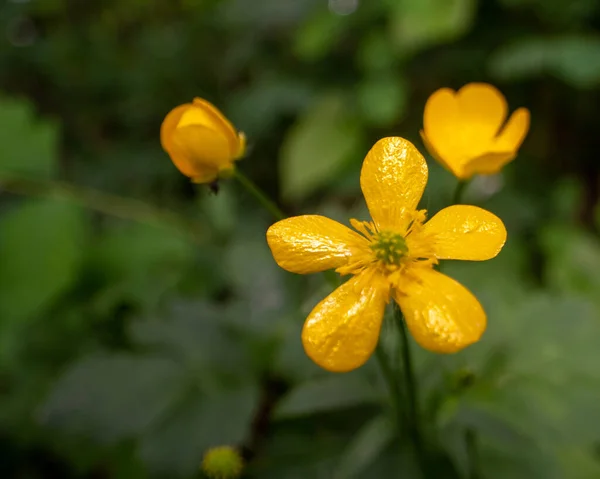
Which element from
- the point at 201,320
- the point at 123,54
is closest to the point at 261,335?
the point at 201,320

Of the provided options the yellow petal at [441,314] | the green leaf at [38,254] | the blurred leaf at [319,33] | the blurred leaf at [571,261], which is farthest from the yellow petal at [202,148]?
the blurred leaf at [319,33]

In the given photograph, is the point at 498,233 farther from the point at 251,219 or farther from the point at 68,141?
the point at 68,141

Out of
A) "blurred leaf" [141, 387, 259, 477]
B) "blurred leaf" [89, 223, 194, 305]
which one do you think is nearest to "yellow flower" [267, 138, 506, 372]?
"blurred leaf" [141, 387, 259, 477]

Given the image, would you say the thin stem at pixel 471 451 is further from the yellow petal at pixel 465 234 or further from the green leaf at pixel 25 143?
the green leaf at pixel 25 143

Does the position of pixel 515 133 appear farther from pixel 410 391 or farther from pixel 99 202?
pixel 99 202

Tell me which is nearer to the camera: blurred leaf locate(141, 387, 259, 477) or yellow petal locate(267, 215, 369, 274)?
yellow petal locate(267, 215, 369, 274)

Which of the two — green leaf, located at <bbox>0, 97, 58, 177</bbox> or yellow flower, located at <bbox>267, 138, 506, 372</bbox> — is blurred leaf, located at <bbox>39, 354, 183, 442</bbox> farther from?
green leaf, located at <bbox>0, 97, 58, 177</bbox>
